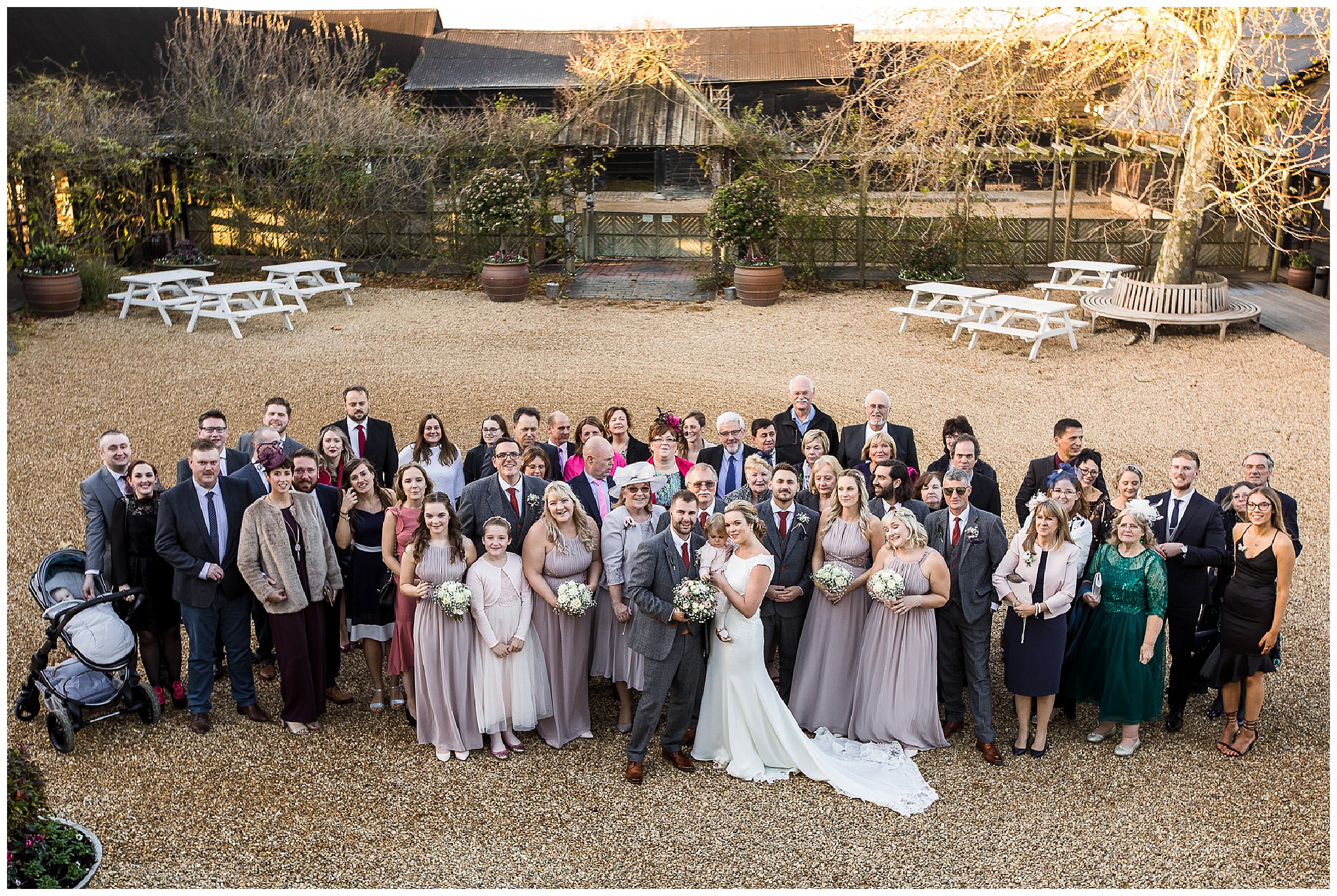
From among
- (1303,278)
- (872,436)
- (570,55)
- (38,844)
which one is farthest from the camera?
(570,55)

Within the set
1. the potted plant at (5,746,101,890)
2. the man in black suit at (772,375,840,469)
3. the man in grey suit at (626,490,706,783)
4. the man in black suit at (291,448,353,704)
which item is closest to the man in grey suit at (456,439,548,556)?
the man in black suit at (291,448,353,704)

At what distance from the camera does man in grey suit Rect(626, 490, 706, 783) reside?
583cm

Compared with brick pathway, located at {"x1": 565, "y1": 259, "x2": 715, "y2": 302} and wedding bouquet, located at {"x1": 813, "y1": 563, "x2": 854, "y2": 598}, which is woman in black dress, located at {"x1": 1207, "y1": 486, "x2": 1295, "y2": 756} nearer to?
wedding bouquet, located at {"x1": 813, "y1": 563, "x2": 854, "y2": 598}

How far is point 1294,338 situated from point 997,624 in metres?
10.7

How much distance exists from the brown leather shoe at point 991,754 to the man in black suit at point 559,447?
130 inches

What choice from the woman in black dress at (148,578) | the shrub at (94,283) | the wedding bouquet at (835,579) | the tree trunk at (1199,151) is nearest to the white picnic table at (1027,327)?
the tree trunk at (1199,151)

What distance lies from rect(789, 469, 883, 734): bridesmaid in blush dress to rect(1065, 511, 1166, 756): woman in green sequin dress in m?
1.24

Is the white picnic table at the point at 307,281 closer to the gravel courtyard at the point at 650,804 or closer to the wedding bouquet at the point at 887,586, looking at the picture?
the gravel courtyard at the point at 650,804

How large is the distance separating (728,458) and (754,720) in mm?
2245

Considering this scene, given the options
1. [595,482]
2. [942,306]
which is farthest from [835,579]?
[942,306]

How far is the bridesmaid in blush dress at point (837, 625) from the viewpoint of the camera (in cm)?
620

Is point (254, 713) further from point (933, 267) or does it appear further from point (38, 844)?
point (933, 267)

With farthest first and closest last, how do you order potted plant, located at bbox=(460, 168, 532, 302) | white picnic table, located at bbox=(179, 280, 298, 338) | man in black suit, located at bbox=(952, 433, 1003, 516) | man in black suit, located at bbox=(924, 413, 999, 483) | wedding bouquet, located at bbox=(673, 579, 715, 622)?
potted plant, located at bbox=(460, 168, 532, 302) < white picnic table, located at bbox=(179, 280, 298, 338) < man in black suit, located at bbox=(924, 413, 999, 483) < man in black suit, located at bbox=(952, 433, 1003, 516) < wedding bouquet, located at bbox=(673, 579, 715, 622)

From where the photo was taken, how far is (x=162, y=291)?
61.1 ft
